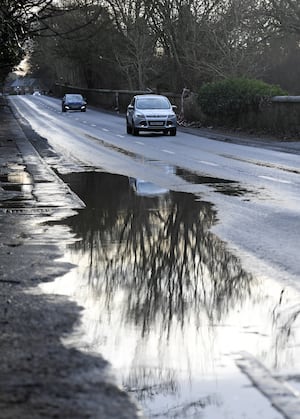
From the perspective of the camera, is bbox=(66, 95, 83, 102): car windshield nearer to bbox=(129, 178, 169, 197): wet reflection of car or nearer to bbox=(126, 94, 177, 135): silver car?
bbox=(126, 94, 177, 135): silver car

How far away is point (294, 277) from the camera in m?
6.75

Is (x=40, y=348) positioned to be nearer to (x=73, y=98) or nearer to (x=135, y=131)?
(x=135, y=131)

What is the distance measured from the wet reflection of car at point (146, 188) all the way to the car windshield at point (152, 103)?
17.7 m

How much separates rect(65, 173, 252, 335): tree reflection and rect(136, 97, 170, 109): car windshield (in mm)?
20507

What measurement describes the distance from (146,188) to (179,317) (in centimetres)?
858

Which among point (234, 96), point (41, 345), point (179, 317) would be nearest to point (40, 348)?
point (41, 345)

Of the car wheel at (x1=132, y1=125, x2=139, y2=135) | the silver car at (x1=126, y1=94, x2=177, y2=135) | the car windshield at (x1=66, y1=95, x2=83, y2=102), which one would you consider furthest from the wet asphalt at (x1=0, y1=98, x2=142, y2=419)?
the car windshield at (x1=66, y1=95, x2=83, y2=102)

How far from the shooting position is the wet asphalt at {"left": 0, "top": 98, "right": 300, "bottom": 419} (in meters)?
3.91

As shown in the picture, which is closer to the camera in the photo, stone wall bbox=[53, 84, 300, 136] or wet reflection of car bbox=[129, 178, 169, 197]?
Result: wet reflection of car bbox=[129, 178, 169, 197]

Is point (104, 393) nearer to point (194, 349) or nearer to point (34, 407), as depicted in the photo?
point (34, 407)

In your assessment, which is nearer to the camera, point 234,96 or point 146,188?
point 146,188

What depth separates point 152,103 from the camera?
3319 centimetres

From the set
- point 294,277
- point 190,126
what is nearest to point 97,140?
point 190,126

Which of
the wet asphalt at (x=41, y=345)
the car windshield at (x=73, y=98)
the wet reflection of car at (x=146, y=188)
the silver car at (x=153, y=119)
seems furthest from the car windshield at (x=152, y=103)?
the car windshield at (x=73, y=98)
